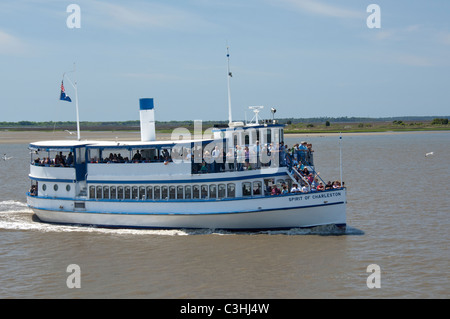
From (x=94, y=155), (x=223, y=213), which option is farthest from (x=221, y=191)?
(x=94, y=155)

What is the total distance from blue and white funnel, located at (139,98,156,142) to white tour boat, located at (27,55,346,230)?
1.32 m

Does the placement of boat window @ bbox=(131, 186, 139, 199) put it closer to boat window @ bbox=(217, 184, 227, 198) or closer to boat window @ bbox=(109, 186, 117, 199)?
boat window @ bbox=(109, 186, 117, 199)

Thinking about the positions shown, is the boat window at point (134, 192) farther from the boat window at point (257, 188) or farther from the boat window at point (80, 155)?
the boat window at point (257, 188)

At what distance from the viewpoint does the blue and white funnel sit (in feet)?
95.2

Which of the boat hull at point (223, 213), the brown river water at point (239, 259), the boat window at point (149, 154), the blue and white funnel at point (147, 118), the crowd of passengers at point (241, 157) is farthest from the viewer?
the blue and white funnel at point (147, 118)

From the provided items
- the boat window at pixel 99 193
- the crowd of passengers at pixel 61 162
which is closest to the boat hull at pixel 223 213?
the boat window at pixel 99 193

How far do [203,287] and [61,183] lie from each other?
12.9 meters

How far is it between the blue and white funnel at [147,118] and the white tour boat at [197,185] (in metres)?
1.32

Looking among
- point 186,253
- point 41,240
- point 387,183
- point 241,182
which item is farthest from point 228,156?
point 387,183

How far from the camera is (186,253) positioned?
22.3m

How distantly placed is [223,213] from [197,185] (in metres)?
1.98

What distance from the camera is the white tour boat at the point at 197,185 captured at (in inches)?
966

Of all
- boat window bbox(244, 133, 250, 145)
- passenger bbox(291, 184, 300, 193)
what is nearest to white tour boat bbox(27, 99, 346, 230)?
boat window bbox(244, 133, 250, 145)
